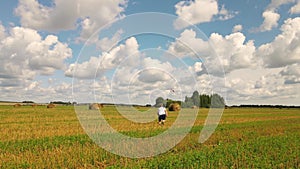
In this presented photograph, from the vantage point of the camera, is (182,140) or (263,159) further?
(182,140)

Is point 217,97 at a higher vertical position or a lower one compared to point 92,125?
higher

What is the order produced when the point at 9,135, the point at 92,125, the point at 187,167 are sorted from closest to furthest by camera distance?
the point at 187,167, the point at 9,135, the point at 92,125

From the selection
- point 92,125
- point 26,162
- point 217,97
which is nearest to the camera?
point 26,162

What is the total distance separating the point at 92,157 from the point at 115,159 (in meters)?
0.80

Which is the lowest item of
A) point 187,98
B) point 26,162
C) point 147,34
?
point 26,162

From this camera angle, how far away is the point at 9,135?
57.8 feet

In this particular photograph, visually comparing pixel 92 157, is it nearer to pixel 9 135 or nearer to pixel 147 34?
pixel 147 34

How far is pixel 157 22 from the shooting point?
13414 mm

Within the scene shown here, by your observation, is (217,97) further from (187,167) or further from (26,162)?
(26,162)

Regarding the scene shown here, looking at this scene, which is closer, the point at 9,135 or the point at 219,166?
the point at 219,166

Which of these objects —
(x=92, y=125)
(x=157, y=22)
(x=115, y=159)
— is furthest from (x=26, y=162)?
(x=92, y=125)

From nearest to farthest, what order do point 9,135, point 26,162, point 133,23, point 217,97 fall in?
point 26,162
point 133,23
point 217,97
point 9,135

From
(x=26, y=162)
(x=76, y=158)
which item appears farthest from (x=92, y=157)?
(x=26, y=162)

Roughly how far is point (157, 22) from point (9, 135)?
10420 mm
